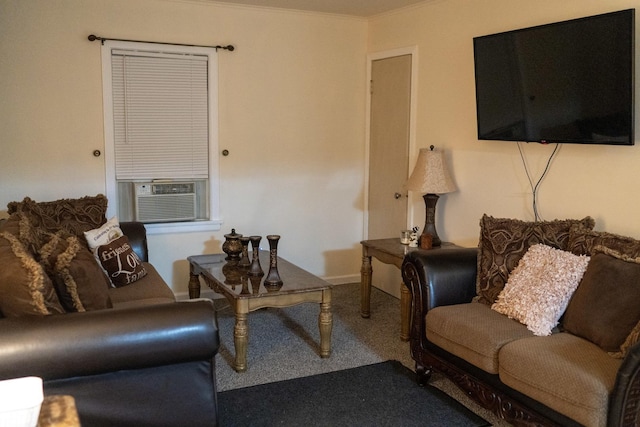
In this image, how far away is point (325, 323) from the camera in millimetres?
3652

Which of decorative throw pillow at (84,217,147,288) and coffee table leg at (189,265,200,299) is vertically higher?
decorative throw pillow at (84,217,147,288)

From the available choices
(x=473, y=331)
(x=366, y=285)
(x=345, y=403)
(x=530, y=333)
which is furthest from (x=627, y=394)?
(x=366, y=285)

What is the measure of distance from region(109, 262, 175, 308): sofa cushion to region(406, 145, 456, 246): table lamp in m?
1.84

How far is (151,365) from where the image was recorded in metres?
2.38

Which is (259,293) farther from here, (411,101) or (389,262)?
(411,101)

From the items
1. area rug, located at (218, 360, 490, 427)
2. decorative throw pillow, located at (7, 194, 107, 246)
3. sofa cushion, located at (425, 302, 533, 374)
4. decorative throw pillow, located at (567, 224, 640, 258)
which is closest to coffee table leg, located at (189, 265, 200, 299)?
decorative throw pillow, located at (7, 194, 107, 246)

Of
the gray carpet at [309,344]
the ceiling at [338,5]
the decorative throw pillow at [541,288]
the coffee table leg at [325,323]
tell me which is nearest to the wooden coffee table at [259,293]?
the coffee table leg at [325,323]

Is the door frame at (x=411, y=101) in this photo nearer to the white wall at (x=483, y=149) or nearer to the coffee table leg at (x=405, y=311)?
the white wall at (x=483, y=149)

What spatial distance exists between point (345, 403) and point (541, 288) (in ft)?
3.79

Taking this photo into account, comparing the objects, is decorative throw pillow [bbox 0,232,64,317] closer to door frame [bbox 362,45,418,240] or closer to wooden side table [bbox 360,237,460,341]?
wooden side table [bbox 360,237,460,341]

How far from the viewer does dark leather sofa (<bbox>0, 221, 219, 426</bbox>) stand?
→ 2.16 meters

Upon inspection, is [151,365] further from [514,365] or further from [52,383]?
[514,365]

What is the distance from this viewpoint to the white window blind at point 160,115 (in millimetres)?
4543

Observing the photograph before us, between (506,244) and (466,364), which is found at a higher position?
(506,244)
